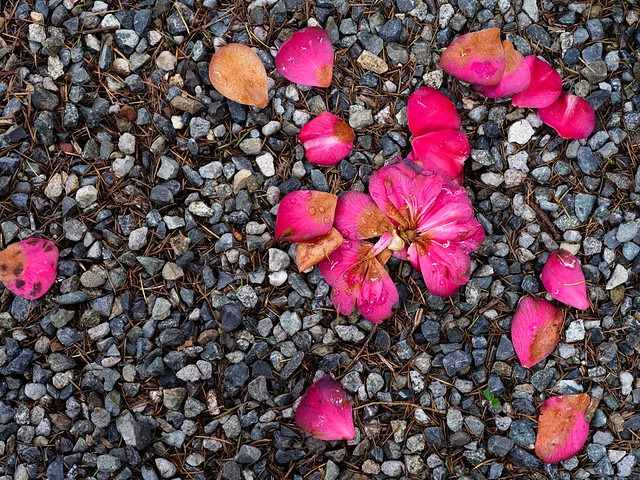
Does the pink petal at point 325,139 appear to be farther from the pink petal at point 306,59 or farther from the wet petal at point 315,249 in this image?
the wet petal at point 315,249

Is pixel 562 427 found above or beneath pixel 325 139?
beneath

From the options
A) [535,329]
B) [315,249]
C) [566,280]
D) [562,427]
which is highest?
[315,249]

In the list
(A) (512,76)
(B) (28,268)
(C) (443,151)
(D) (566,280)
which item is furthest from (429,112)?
(B) (28,268)

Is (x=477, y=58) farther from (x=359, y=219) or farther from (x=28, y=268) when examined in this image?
(x=28, y=268)

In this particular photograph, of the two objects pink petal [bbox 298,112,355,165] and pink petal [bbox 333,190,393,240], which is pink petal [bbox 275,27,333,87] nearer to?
pink petal [bbox 298,112,355,165]

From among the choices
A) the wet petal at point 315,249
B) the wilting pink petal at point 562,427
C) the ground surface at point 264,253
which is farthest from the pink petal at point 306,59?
the wilting pink petal at point 562,427

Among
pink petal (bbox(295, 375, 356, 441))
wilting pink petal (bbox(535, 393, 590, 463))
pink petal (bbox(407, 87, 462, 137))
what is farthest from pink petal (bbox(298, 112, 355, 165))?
wilting pink petal (bbox(535, 393, 590, 463))
